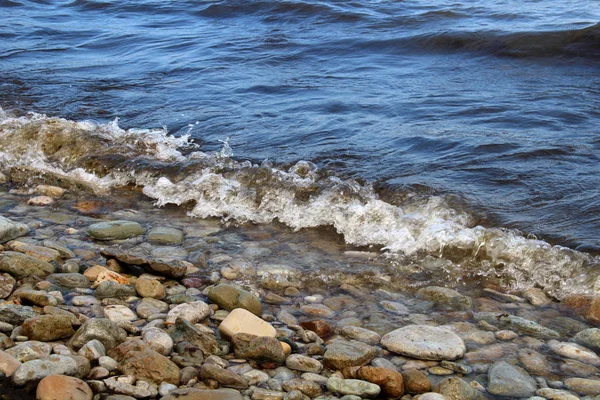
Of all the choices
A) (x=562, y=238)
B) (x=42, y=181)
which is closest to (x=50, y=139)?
(x=42, y=181)

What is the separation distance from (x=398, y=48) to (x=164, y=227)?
7101mm

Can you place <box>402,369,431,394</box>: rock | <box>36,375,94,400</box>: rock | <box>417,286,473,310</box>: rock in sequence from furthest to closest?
<box>417,286,473,310</box>: rock, <box>402,369,431,394</box>: rock, <box>36,375,94,400</box>: rock

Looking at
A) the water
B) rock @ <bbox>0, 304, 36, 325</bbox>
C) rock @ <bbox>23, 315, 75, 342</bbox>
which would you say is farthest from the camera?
the water

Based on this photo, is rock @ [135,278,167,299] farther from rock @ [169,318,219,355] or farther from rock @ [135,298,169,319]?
rock @ [169,318,219,355]

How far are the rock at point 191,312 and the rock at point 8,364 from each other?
2.78 ft

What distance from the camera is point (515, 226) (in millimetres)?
5105

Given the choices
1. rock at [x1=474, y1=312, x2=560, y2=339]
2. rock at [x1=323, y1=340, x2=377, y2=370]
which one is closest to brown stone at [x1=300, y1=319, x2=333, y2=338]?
rock at [x1=323, y1=340, x2=377, y2=370]

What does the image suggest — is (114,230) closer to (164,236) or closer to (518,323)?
(164,236)

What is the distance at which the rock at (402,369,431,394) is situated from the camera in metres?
3.17

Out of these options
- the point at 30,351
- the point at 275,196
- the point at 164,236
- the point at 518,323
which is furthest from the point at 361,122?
the point at 30,351

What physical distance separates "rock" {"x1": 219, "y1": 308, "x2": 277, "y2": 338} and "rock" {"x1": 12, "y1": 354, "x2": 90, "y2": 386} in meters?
0.71

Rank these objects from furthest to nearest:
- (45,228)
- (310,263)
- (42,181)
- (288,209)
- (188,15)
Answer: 1. (188,15)
2. (42,181)
3. (288,209)
4. (45,228)
5. (310,263)

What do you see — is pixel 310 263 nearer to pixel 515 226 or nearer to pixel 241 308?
pixel 241 308

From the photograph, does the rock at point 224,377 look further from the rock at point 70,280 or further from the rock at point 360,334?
the rock at point 70,280
